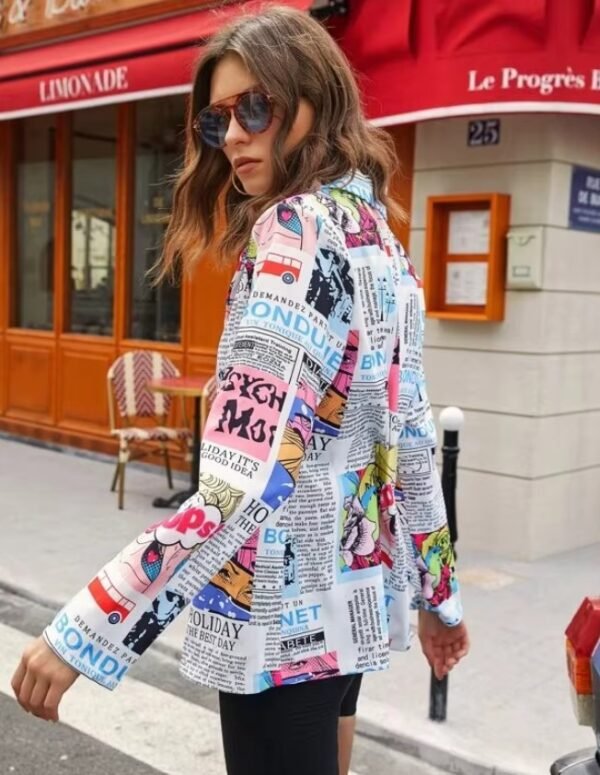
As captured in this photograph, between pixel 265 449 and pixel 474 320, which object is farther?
pixel 474 320

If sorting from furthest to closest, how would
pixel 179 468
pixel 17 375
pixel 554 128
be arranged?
pixel 17 375
pixel 179 468
pixel 554 128

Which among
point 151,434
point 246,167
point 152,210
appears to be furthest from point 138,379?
point 246,167

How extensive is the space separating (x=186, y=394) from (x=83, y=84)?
2.82 meters

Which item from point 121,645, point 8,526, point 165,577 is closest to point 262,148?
point 165,577

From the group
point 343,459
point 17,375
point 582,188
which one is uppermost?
point 582,188

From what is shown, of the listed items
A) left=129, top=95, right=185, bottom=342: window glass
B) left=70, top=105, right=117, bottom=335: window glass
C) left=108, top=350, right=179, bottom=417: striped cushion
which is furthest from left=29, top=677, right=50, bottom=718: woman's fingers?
left=70, top=105, right=117, bottom=335: window glass

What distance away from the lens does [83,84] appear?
7.60 metres

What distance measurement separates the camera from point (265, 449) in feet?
4.81

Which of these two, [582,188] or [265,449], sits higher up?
[582,188]

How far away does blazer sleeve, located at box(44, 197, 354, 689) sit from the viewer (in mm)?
1445

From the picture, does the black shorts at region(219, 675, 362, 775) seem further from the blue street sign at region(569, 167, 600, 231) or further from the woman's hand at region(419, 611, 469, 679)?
the blue street sign at region(569, 167, 600, 231)

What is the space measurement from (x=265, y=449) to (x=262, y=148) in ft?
1.85

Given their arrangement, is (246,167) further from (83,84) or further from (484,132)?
(83,84)

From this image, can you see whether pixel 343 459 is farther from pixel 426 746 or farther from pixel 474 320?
pixel 474 320
